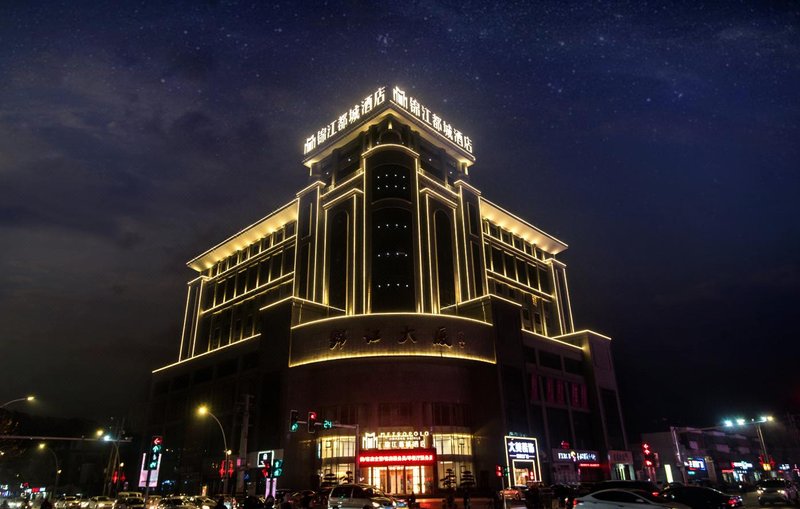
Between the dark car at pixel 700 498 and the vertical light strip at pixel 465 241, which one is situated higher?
the vertical light strip at pixel 465 241

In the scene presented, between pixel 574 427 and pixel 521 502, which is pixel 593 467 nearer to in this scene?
pixel 574 427

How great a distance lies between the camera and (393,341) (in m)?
55.6

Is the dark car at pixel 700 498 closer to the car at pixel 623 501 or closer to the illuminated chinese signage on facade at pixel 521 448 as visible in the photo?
the car at pixel 623 501

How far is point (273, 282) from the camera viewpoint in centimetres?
8200

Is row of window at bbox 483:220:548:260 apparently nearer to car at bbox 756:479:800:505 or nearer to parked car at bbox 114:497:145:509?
car at bbox 756:479:800:505

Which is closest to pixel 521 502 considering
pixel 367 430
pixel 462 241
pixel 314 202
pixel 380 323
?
pixel 367 430

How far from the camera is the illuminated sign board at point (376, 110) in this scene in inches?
2995

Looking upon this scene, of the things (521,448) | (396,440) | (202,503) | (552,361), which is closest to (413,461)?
(396,440)

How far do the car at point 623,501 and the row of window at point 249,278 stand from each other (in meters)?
67.3

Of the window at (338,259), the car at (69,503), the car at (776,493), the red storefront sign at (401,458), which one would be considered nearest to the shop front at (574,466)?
the red storefront sign at (401,458)

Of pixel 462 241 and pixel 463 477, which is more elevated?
pixel 462 241

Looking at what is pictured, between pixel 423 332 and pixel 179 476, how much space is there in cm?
4299

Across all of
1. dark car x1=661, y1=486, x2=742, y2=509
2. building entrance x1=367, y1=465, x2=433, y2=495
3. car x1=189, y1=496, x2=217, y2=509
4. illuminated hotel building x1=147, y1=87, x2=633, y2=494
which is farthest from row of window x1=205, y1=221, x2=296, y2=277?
dark car x1=661, y1=486, x2=742, y2=509

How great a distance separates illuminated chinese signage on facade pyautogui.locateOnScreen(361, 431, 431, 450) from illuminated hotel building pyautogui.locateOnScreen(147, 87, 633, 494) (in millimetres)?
169
